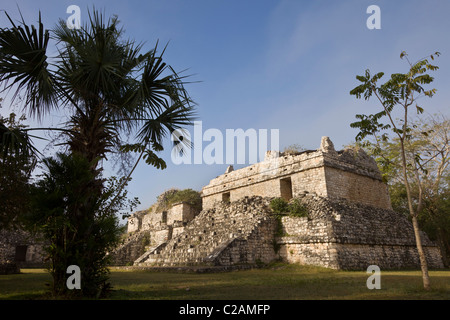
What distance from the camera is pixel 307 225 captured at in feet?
42.8

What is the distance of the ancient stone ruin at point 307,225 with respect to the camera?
486 inches

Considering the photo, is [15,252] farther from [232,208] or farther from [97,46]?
[97,46]

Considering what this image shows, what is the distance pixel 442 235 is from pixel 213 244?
16966 millimetres

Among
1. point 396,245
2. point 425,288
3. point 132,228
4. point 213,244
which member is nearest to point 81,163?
point 425,288

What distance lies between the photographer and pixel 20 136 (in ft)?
19.5

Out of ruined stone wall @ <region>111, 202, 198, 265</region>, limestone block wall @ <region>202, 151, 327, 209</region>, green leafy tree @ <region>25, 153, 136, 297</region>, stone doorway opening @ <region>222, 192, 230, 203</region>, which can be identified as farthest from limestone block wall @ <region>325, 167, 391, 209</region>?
green leafy tree @ <region>25, 153, 136, 297</region>

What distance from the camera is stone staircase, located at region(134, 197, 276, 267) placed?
42.3ft

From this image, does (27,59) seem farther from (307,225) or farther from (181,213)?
(181,213)

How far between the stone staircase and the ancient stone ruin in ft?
0.13

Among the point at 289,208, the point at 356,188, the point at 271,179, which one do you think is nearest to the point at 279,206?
the point at 289,208

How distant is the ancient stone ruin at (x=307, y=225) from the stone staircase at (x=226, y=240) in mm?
40

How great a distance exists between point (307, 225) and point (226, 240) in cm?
360

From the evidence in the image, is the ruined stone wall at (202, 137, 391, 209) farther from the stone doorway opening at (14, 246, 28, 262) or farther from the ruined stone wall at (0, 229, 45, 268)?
the stone doorway opening at (14, 246, 28, 262)

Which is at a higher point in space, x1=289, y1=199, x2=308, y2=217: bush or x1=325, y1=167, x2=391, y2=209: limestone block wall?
x1=325, y1=167, x2=391, y2=209: limestone block wall
